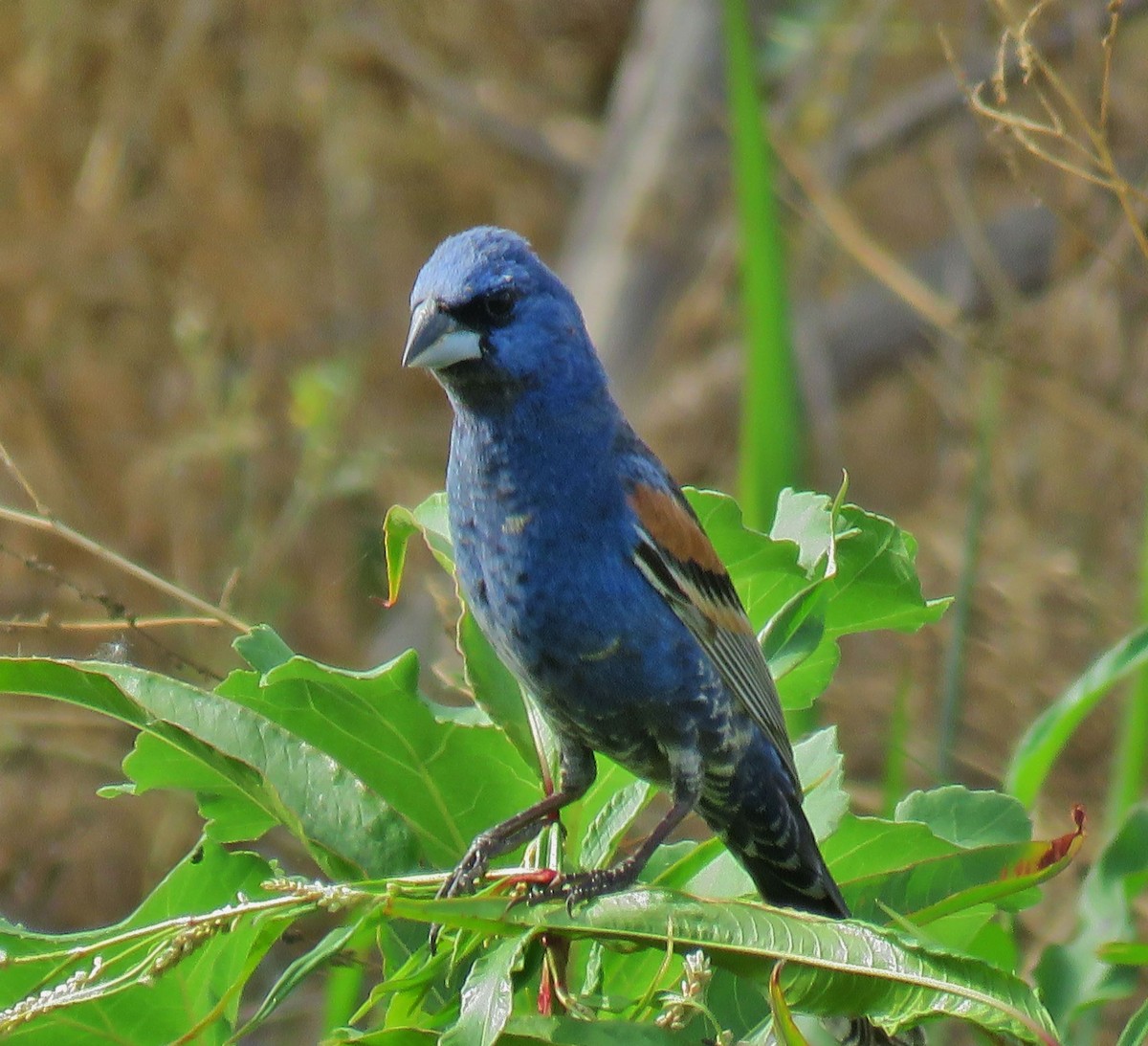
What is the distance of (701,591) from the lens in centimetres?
209

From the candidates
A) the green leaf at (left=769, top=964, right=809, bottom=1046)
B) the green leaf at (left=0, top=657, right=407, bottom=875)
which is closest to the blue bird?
A: the green leaf at (left=0, top=657, right=407, bottom=875)

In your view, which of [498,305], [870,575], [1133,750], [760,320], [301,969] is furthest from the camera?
[760,320]

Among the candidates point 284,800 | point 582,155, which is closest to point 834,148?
point 582,155

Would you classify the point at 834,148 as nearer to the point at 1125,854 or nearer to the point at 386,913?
the point at 1125,854

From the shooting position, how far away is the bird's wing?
198cm

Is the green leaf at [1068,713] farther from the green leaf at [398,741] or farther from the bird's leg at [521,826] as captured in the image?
the green leaf at [398,741]

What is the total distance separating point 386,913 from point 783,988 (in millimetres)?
350

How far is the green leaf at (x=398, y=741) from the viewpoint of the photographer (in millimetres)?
1687

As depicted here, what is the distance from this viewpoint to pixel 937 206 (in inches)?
305

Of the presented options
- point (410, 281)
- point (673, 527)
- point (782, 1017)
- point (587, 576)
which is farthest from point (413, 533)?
point (410, 281)

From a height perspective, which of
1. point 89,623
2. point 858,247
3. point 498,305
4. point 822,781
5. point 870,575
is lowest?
point 822,781

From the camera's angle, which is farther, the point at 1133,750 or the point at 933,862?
the point at 1133,750

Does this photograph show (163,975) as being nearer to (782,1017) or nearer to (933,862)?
(782,1017)

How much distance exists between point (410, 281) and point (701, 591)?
5191mm
